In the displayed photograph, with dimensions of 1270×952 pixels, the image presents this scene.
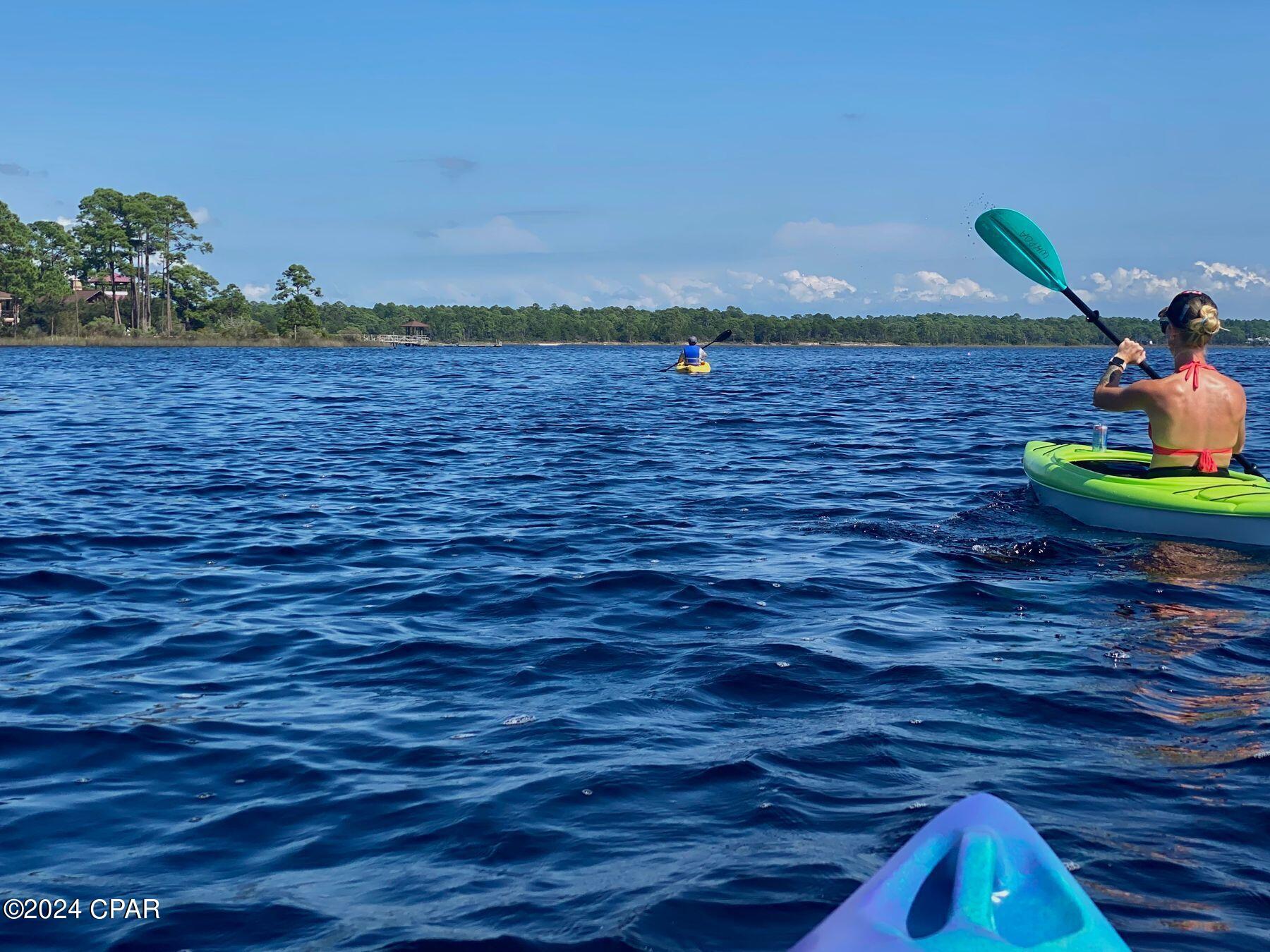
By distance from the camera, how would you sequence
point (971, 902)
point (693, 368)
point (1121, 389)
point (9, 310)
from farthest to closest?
1. point (9, 310)
2. point (693, 368)
3. point (1121, 389)
4. point (971, 902)

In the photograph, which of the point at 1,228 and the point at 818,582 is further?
the point at 1,228

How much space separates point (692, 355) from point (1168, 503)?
95.8 feet

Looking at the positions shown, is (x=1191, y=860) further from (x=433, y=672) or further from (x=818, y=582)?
(x=818, y=582)

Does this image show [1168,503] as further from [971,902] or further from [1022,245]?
[971,902]

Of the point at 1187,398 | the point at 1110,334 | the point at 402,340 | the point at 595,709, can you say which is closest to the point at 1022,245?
Answer: the point at 1110,334

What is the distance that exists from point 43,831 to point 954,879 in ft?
10.2

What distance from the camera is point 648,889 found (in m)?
3.25

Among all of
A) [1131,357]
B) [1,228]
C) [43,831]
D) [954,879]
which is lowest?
[43,831]

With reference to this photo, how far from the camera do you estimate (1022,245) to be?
35.5 feet

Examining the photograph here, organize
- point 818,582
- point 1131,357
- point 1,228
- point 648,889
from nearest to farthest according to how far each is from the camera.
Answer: point 648,889
point 818,582
point 1131,357
point 1,228

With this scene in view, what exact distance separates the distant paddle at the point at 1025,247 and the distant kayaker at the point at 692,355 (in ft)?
82.1

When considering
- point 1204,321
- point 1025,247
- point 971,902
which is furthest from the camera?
point 1025,247

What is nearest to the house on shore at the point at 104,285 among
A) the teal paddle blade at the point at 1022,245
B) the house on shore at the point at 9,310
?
the house on shore at the point at 9,310

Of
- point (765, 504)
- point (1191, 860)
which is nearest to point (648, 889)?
point (1191, 860)
